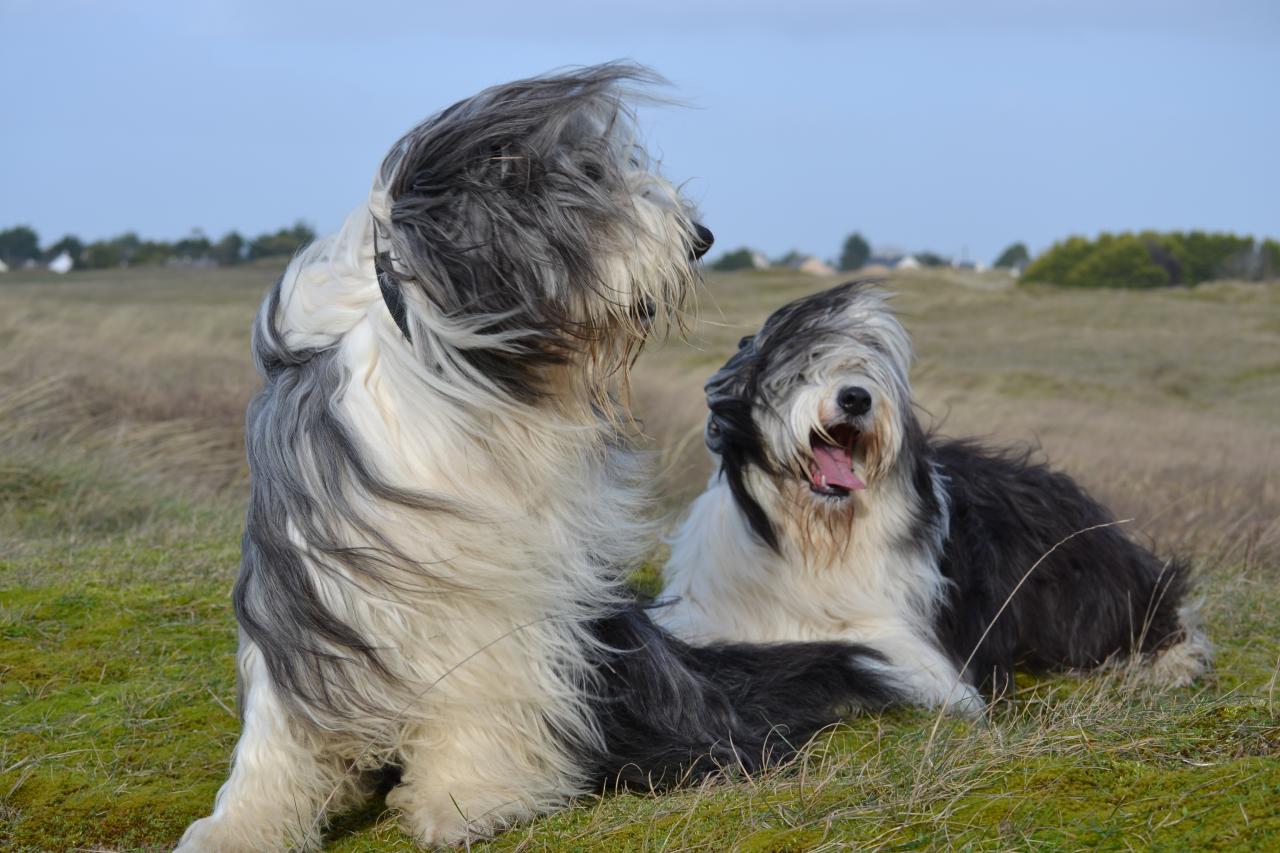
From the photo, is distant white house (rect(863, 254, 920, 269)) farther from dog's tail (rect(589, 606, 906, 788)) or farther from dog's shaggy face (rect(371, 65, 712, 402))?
dog's shaggy face (rect(371, 65, 712, 402))

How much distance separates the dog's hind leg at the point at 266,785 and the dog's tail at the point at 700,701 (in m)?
0.73

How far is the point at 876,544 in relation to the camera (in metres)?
4.94

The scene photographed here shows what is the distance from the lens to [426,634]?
317 cm

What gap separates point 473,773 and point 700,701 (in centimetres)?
78

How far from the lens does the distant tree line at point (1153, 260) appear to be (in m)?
50.8

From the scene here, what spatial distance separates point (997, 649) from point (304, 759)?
9.42 ft

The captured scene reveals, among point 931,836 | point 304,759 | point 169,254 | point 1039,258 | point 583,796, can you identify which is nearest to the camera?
point 931,836

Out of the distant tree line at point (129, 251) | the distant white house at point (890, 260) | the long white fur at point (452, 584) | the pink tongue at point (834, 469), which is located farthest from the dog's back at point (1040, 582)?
the distant white house at point (890, 260)

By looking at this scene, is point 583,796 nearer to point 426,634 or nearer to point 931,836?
point 426,634

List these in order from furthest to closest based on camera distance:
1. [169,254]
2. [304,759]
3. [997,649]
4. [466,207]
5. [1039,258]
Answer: [1039,258], [169,254], [997,649], [304,759], [466,207]

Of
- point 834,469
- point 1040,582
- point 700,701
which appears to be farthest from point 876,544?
point 700,701

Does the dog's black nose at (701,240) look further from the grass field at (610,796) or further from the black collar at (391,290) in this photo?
the black collar at (391,290)

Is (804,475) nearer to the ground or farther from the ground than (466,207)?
nearer to the ground

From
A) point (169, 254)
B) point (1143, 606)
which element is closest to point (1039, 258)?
point (169, 254)
